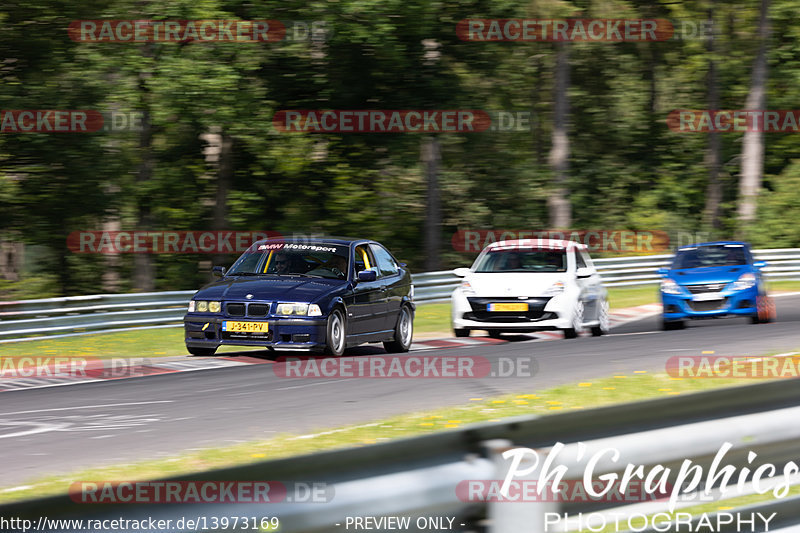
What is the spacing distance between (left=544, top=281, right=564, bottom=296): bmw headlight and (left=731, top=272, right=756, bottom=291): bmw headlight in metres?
3.17

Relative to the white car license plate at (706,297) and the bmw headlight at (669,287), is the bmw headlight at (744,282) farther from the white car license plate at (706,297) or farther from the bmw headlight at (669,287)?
the bmw headlight at (669,287)

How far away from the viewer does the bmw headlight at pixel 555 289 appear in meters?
16.8

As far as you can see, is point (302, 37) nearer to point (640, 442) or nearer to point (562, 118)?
point (562, 118)

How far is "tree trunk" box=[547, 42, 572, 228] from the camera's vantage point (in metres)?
35.2

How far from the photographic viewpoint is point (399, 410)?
10.1 meters

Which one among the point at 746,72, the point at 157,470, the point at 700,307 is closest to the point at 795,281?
the point at 700,307

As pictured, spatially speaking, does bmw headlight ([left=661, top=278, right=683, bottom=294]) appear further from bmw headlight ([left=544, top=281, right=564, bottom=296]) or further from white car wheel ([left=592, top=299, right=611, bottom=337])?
bmw headlight ([left=544, top=281, right=564, bottom=296])

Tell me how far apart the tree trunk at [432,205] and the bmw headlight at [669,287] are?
47.1 ft

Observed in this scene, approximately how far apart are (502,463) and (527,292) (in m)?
13.0

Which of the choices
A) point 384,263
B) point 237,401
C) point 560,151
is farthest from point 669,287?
point 560,151

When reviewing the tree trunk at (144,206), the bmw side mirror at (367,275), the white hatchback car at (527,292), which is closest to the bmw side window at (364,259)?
the bmw side mirror at (367,275)

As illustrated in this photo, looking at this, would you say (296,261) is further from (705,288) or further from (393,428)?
(393,428)

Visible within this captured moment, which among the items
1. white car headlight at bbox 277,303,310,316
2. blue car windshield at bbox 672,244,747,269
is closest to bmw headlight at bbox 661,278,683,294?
blue car windshield at bbox 672,244,747,269

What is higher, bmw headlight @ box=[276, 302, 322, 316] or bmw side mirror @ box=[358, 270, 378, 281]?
bmw side mirror @ box=[358, 270, 378, 281]
